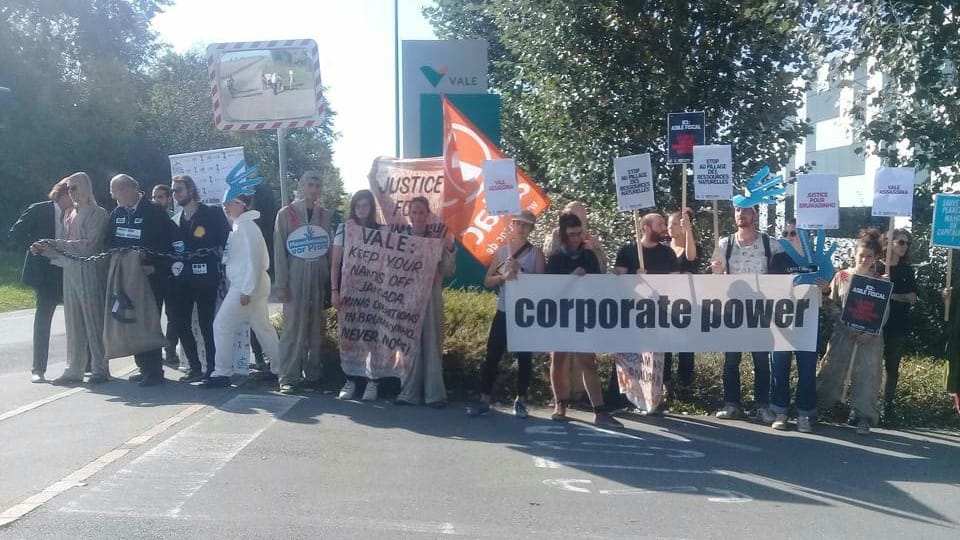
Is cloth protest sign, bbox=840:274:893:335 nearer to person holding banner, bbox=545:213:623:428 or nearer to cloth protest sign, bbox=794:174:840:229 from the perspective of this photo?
cloth protest sign, bbox=794:174:840:229

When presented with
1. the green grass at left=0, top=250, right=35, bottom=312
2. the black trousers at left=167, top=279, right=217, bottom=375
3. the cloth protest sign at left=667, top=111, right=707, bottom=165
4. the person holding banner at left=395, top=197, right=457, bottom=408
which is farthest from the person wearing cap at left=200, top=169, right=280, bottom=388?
the green grass at left=0, top=250, right=35, bottom=312

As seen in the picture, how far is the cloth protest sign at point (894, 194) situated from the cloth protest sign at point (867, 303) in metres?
0.59

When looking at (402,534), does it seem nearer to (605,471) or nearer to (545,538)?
(545,538)

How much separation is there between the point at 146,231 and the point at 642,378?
4.80 metres

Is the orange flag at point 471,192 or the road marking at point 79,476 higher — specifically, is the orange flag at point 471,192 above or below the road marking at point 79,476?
above

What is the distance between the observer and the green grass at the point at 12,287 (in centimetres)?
2092

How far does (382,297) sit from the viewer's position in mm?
8609

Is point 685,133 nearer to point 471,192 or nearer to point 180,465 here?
point 471,192

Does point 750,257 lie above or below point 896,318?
above

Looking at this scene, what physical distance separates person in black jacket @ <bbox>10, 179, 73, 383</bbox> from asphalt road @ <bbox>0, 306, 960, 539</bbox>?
0.96 metres

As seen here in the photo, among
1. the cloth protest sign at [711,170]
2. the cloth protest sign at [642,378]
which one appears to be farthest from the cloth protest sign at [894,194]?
the cloth protest sign at [642,378]

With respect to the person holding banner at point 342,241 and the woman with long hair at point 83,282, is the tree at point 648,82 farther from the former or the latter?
the woman with long hair at point 83,282

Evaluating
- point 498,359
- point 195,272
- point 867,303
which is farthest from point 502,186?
point 195,272

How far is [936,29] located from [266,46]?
6.46m
